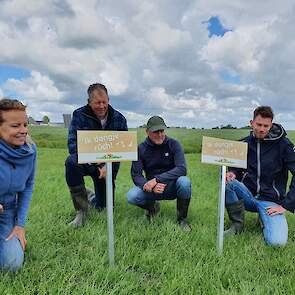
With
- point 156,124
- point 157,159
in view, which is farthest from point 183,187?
point 156,124

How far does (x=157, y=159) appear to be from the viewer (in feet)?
19.2

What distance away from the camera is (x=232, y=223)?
216 inches

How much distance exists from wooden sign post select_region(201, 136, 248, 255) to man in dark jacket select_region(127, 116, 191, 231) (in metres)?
0.93

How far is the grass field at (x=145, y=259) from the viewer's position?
353 cm

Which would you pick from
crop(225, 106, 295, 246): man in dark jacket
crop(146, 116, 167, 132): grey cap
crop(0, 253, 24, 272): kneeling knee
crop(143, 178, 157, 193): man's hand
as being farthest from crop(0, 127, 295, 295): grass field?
crop(146, 116, 167, 132): grey cap

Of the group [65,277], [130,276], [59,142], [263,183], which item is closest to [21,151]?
[65,277]

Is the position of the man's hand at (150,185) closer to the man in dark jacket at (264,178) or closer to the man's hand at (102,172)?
the man's hand at (102,172)

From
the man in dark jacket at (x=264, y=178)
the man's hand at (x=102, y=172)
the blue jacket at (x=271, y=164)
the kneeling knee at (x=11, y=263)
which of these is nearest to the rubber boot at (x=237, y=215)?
the man in dark jacket at (x=264, y=178)

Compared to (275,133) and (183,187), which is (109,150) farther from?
(275,133)

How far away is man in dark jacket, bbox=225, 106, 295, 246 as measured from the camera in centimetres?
520

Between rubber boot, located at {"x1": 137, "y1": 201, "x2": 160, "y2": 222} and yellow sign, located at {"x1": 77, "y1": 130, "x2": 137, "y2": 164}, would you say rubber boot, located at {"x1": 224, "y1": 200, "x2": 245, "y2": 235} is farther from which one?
yellow sign, located at {"x1": 77, "y1": 130, "x2": 137, "y2": 164}

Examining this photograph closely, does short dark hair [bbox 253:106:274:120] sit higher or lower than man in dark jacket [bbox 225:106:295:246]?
higher

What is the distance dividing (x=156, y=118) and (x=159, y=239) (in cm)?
167

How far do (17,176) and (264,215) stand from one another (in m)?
3.18
